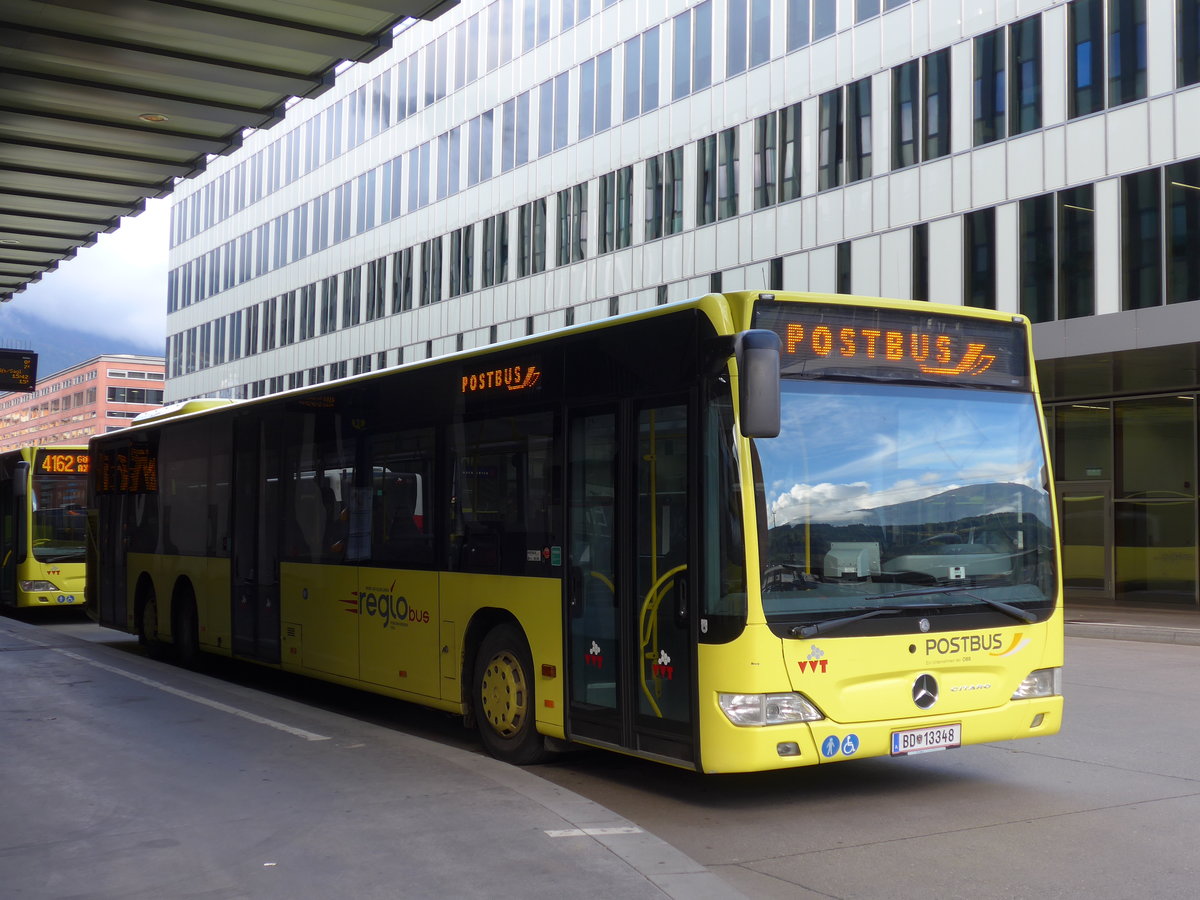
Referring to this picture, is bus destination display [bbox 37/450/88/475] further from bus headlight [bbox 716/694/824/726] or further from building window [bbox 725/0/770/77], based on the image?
bus headlight [bbox 716/694/824/726]

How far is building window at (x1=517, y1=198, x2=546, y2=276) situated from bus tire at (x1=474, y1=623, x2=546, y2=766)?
31.9m

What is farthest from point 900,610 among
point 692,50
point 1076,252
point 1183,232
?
point 692,50

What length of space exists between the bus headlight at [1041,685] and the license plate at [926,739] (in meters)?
0.56

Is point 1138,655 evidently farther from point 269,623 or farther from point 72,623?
point 72,623

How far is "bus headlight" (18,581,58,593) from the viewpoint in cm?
2348

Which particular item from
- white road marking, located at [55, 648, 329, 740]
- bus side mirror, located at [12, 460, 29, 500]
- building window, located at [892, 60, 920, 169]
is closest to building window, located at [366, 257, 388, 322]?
building window, located at [892, 60, 920, 169]

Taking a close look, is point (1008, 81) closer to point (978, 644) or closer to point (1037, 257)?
point (1037, 257)

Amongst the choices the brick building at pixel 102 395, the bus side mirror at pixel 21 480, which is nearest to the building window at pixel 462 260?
the bus side mirror at pixel 21 480

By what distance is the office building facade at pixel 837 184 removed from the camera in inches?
992

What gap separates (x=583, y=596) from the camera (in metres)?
8.49

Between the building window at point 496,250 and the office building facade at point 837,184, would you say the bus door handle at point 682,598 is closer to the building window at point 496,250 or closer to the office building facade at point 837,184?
the office building facade at point 837,184

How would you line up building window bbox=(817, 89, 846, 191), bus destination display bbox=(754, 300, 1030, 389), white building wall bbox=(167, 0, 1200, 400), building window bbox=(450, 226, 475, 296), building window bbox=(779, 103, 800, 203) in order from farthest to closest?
building window bbox=(450, 226, 475, 296) < building window bbox=(779, 103, 800, 203) < building window bbox=(817, 89, 846, 191) < white building wall bbox=(167, 0, 1200, 400) < bus destination display bbox=(754, 300, 1030, 389)

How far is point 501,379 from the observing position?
9.55 m

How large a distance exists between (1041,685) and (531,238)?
112 feet
